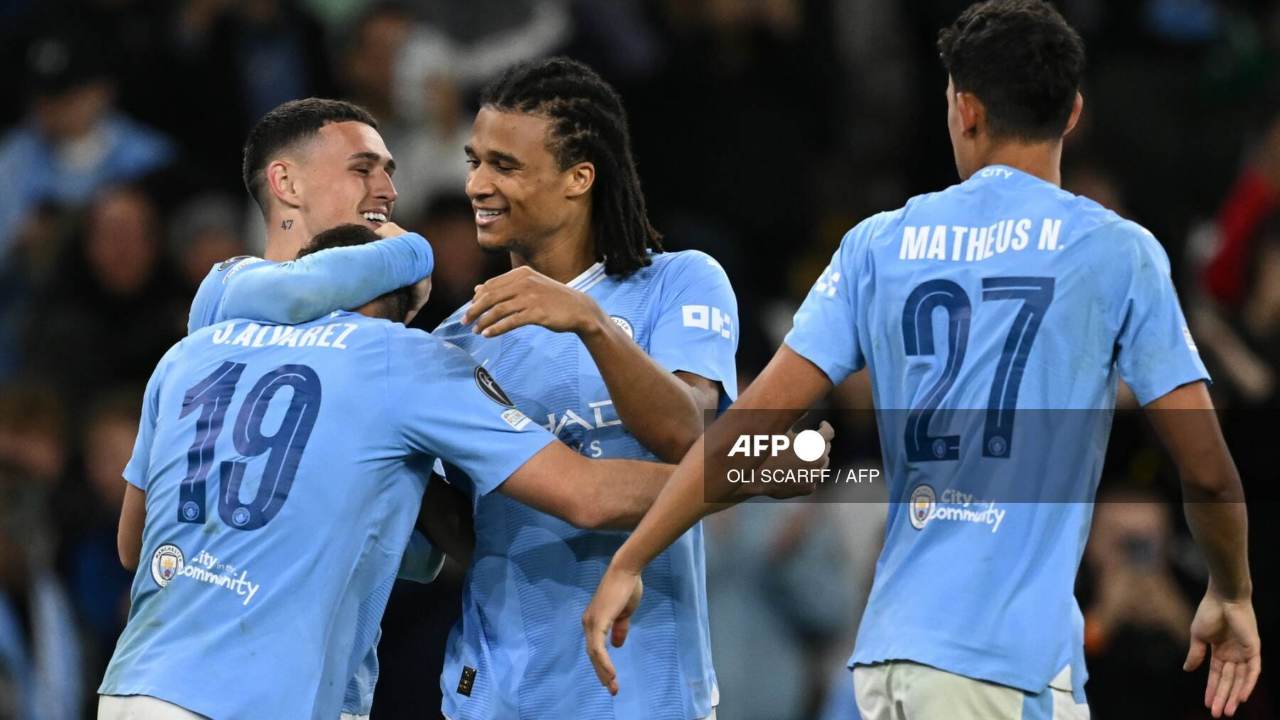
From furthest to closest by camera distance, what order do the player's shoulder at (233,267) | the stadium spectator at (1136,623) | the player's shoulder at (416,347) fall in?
1. the stadium spectator at (1136,623)
2. the player's shoulder at (233,267)
3. the player's shoulder at (416,347)

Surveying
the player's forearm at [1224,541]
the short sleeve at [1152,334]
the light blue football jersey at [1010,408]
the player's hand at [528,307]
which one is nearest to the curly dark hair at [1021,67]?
the light blue football jersey at [1010,408]

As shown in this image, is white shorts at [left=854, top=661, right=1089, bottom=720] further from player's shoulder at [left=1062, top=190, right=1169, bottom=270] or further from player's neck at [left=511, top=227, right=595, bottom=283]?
player's neck at [left=511, top=227, right=595, bottom=283]

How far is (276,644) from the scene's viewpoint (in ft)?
14.9

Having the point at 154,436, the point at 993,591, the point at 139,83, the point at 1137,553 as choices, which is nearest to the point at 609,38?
the point at 139,83

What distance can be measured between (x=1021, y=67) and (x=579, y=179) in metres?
1.43

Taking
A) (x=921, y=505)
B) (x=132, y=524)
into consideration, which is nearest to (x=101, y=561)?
(x=132, y=524)

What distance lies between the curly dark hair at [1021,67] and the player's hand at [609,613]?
148cm

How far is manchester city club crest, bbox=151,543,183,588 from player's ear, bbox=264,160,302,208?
1.24m

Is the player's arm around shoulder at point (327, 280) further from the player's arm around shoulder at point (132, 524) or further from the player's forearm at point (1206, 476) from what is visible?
the player's forearm at point (1206, 476)

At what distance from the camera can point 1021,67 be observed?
457 centimetres

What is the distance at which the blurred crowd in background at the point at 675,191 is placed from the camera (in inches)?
340

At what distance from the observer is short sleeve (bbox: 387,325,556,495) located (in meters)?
4.71

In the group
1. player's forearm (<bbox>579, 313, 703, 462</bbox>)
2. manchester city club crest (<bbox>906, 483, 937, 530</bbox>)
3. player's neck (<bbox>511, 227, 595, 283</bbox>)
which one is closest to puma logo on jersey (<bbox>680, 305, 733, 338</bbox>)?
player's forearm (<bbox>579, 313, 703, 462</bbox>)

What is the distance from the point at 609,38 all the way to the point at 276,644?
7.07 m
